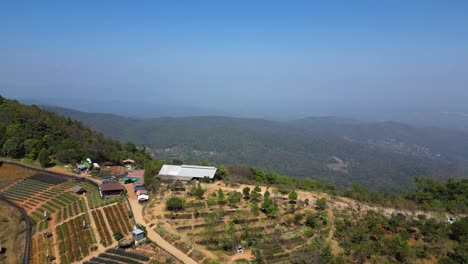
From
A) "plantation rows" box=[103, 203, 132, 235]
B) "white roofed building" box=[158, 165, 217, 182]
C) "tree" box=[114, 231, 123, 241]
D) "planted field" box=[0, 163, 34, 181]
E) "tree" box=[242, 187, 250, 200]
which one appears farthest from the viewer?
"white roofed building" box=[158, 165, 217, 182]

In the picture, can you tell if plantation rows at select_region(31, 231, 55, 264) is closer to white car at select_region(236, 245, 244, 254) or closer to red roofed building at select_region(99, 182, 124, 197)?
red roofed building at select_region(99, 182, 124, 197)

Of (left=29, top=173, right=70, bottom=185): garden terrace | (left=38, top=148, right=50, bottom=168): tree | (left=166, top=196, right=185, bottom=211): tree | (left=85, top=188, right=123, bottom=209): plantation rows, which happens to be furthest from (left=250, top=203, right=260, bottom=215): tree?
(left=38, top=148, right=50, bottom=168): tree

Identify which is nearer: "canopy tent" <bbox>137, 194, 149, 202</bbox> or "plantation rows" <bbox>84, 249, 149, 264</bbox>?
"plantation rows" <bbox>84, 249, 149, 264</bbox>

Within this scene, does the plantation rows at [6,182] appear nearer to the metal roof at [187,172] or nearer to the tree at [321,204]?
the metal roof at [187,172]

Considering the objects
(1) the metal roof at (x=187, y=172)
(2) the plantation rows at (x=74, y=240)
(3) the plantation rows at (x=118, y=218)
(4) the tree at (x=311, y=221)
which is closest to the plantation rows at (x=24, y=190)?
(2) the plantation rows at (x=74, y=240)

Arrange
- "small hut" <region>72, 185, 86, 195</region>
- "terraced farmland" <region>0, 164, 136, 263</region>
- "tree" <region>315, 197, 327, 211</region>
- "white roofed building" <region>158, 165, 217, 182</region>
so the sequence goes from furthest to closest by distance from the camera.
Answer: "white roofed building" <region>158, 165, 217, 182</region> < "small hut" <region>72, 185, 86, 195</region> < "tree" <region>315, 197, 327, 211</region> < "terraced farmland" <region>0, 164, 136, 263</region>

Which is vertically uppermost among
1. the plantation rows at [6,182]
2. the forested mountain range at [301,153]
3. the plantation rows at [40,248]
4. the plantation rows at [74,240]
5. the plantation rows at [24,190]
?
the plantation rows at [6,182]

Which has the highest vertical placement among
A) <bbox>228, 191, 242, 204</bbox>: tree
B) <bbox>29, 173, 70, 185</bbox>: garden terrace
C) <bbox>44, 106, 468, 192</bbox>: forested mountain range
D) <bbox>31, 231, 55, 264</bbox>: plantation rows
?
<bbox>228, 191, 242, 204</bbox>: tree
